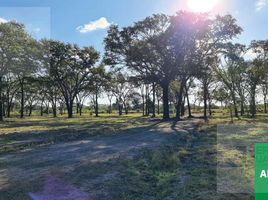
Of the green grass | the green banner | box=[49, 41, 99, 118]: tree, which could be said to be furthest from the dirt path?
box=[49, 41, 99, 118]: tree

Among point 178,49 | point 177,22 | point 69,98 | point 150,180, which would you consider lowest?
point 150,180

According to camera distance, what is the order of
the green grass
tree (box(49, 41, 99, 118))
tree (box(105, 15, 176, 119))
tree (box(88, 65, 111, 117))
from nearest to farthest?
1. the green grass
2. tree (box(105, 15, 176, 119))
3. tree (box(49, 41, 99, 118))
4. tree (box(88, 65, 111, 117))

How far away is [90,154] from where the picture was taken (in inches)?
461

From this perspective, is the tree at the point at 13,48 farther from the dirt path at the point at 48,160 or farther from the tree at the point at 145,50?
the dirt path at the point at 48,160

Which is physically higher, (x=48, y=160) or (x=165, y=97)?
(x=165, y=97)

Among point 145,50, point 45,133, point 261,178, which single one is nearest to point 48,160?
point 261,178

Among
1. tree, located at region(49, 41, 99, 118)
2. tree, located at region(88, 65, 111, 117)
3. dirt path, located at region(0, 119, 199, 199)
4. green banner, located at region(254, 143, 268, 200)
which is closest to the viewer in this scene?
green banner, located at region(254, 143, 268, 200)

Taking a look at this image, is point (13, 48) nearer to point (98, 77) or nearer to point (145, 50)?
point (145, 50)

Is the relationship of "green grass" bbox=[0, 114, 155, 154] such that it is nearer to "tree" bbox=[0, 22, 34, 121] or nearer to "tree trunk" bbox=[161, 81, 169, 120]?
"tree trunk" bbox=[161, 81, 169, 120]

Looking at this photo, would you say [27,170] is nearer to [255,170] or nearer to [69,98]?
[255,170]

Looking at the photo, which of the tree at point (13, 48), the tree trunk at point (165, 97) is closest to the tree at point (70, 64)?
the tree at point (13, 48)

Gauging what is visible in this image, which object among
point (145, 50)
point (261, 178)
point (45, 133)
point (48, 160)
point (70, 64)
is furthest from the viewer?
point (70, 64)

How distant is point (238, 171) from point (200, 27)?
26942 millimetres

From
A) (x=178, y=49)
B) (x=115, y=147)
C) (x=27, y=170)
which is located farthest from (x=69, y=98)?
(x=27, y=170)
